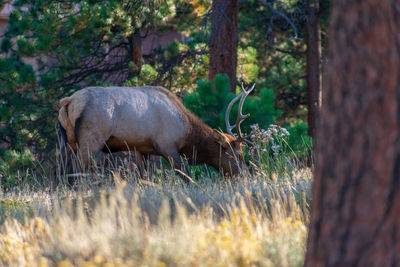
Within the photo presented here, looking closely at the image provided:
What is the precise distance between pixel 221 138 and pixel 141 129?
1.46 meters

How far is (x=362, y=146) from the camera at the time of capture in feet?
10.4

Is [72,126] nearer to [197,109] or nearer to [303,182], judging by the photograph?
[197,109]

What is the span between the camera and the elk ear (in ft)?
31.8

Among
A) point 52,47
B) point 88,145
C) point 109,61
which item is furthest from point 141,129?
point 109,61

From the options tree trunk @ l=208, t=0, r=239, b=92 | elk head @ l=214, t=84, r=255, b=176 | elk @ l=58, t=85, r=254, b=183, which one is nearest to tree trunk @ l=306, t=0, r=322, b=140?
tree trunk @ l=208, t=0, r=239, b=92

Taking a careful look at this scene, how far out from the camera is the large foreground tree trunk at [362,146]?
3109mm

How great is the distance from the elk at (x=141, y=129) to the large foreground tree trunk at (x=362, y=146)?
4784 millimetres

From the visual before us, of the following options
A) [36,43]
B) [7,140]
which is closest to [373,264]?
[36,43]

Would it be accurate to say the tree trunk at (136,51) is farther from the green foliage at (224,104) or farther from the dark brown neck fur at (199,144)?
the dark brown neck fur at (199,144)

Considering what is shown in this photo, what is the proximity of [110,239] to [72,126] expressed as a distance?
4.61 meters

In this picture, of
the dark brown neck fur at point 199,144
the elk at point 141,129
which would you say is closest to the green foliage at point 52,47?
the dark brown neck fur at point 199,144

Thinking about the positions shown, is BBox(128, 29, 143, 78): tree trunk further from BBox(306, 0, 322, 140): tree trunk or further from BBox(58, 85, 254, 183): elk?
BBox(306, 0, 322, 140): tree trunk

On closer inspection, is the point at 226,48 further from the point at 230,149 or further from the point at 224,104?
the point at 230,149

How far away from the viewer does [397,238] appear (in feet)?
10.2
